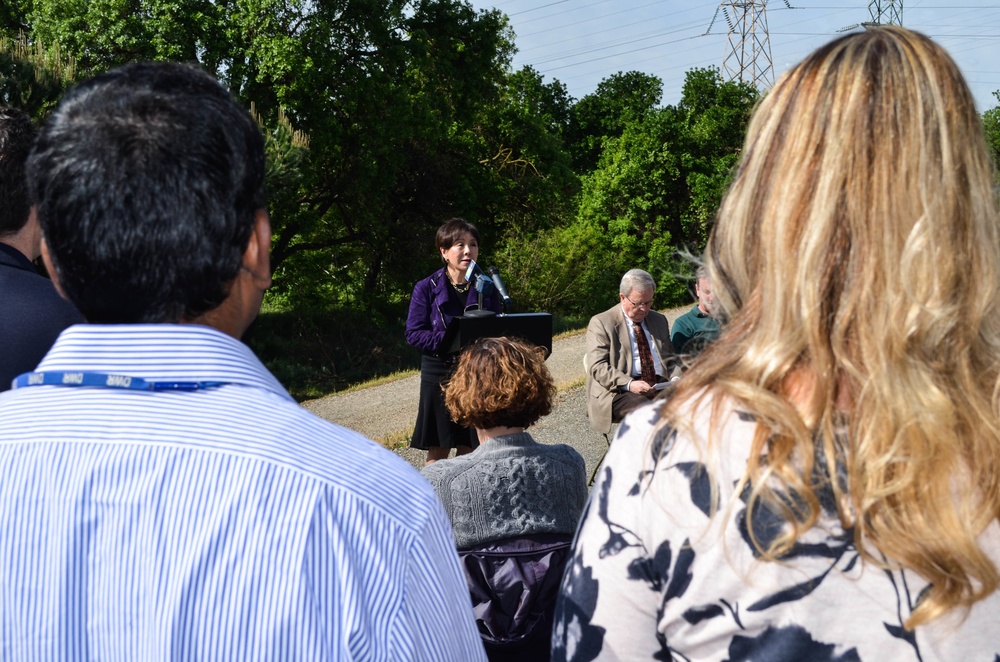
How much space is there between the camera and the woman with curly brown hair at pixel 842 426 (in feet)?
3.64

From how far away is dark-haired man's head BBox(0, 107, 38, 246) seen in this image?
2467 millimetres

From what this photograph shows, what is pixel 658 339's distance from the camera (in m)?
6.85

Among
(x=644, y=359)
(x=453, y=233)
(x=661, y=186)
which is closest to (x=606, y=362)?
(x=644, y=359)

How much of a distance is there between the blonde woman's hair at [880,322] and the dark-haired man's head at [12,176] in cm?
206

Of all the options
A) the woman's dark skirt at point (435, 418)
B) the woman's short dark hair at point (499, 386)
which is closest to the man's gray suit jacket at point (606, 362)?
the woman's dark skirt at point (435, 418)

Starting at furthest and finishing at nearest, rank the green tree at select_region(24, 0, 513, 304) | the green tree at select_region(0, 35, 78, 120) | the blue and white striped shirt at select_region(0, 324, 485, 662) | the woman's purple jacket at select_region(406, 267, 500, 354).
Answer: the green tree at select_region(24, 0, 513, 304), the green tree at select_region(0, 35, 78, 120), the woman's purple jacket at select_region(406, 267, 500, 354), the blue and white striped shirt at select_region(0, 324, 485, 662)

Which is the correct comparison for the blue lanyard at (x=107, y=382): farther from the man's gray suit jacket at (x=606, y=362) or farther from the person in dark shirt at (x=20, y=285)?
the man's gray suit jacket at (x=606, y=362)

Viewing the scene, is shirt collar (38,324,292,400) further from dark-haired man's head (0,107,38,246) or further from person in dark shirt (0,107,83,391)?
dark-haired man's head (0,107,38,246)

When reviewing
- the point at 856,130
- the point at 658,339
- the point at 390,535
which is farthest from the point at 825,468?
the point at 658,339

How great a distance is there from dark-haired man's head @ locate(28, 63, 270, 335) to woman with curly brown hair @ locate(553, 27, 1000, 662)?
0.62 meters

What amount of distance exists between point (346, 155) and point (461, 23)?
453 centimetres

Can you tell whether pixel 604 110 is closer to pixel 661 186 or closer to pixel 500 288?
pixel 661 186

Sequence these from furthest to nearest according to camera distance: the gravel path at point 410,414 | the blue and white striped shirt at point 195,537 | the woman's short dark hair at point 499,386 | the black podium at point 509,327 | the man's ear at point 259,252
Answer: the gravel path at point 410,414
the black podium at point 509,327
the woman's short dark hair at point 499,386
the man's ear at point 259,252
the blue and white striped shirt at point 195,537

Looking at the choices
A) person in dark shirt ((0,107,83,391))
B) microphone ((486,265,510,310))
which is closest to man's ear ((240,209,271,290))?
person in dark shirt ((0,107,83,391))
